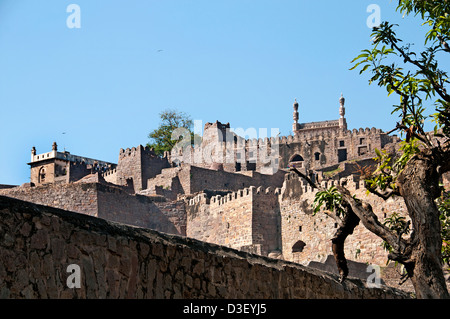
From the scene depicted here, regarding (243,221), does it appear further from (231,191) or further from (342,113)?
(342,113)

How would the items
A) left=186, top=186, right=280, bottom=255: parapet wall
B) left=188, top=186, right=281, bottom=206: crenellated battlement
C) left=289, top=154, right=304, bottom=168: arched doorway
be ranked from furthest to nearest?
1. left=289, top=154, right=304, bottom=168: arched doorway
2. left=188, top=186, right=281, bottom=206: crenellated battlement
3. left=186, top=186, right=280, bottom=255: parapet wall

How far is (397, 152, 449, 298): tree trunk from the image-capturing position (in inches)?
422

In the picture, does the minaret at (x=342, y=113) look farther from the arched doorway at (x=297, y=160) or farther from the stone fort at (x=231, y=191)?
the arched doorway at (x=297, y=160)

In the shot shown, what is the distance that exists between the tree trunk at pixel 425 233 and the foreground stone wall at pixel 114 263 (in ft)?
5.92

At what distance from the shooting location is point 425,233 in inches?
425

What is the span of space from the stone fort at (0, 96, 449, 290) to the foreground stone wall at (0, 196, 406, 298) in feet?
71.7

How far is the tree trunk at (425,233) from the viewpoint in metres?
10.7

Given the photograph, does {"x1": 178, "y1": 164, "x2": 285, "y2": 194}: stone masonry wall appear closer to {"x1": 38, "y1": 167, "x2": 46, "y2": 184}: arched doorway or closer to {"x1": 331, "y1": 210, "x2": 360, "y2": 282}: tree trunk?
{"x1": 38, "y1": 167, "x2": 46, "y2": 184}: arched doorway

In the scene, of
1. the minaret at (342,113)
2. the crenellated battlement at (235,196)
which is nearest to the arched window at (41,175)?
the crenellated battlement at (235,196)

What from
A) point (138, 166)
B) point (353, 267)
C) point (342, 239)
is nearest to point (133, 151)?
point (138, 166)

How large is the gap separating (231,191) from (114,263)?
43.6 meters

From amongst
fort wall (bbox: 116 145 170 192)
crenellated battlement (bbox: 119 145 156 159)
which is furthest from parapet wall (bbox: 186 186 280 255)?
crenellated battlement (bbox: 119 145 156 159)

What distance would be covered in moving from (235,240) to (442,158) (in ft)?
109
